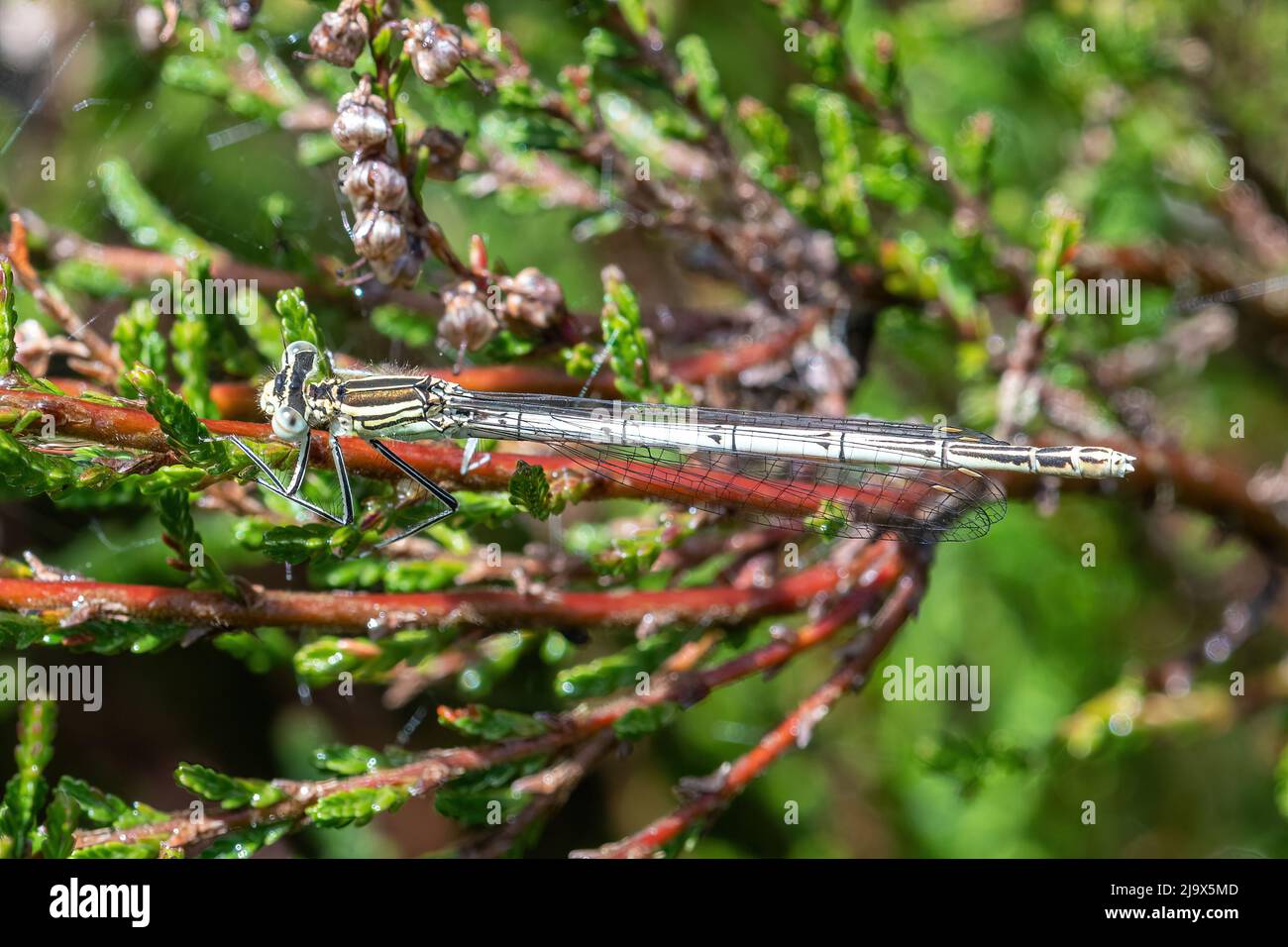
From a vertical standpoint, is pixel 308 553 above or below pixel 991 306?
below

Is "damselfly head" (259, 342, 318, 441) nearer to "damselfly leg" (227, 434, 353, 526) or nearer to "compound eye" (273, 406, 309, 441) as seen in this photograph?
"compound eye" (273, 406, 309, 441)

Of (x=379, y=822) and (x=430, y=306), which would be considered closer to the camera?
(x=430, y=306)

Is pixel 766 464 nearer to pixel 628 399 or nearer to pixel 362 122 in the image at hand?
pixel 628 399

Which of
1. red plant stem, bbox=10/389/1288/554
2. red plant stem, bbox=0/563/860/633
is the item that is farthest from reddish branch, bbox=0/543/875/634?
red plant stem, bbox=10/389/1288/554

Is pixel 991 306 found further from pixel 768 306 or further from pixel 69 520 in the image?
pixel 69 520

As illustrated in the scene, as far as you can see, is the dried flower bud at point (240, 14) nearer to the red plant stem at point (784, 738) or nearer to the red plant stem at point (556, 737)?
the red plant stem at point (556, 737)

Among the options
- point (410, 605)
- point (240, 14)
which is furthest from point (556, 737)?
point (240, 14)

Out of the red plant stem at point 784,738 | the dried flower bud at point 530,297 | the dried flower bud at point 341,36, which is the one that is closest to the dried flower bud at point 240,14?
the dried flower bud at point 341,36
